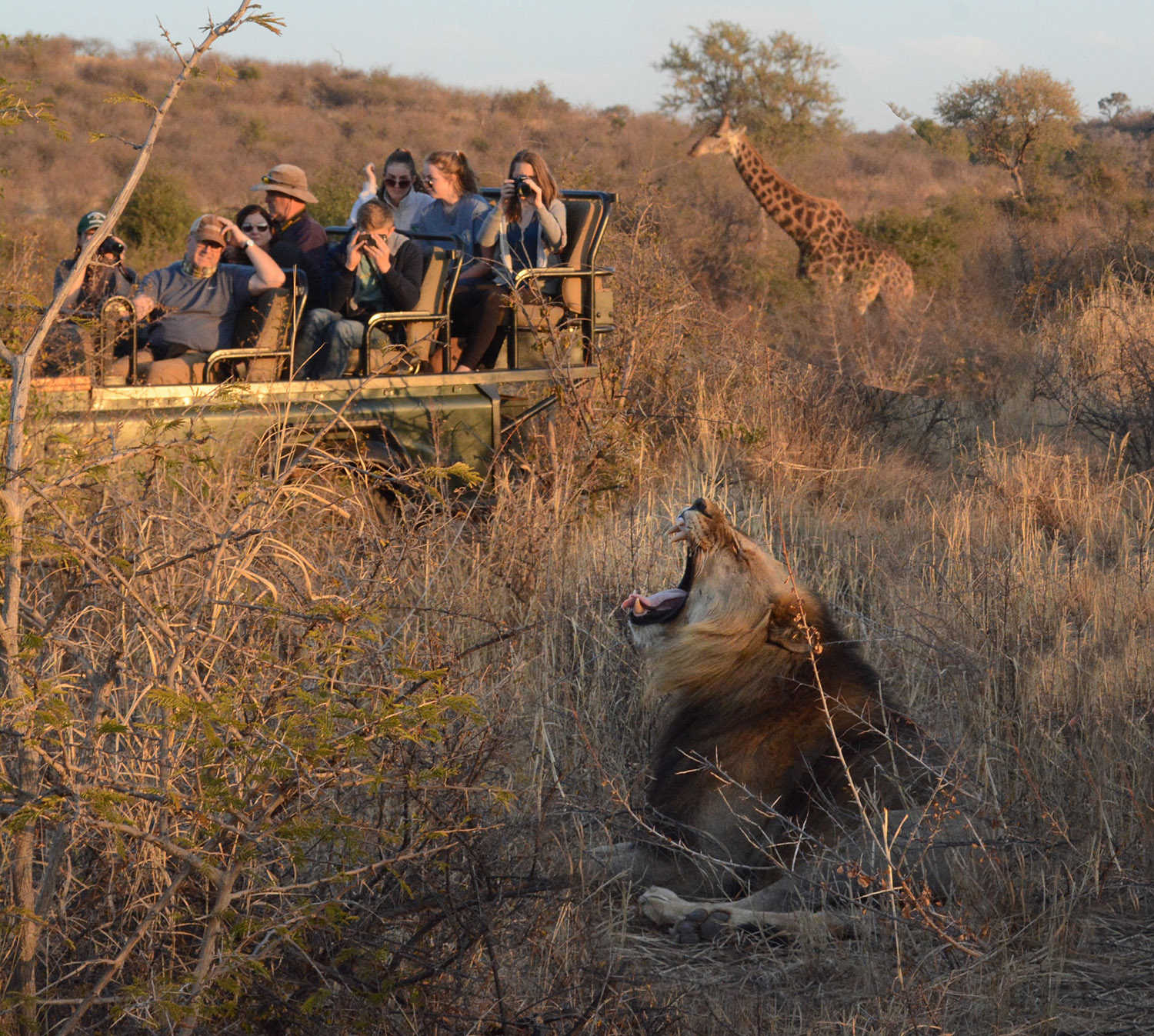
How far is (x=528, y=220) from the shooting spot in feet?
25.4

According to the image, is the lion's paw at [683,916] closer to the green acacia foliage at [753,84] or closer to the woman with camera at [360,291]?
the woman with camera at [360,291]

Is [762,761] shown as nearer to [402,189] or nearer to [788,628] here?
[788,628]

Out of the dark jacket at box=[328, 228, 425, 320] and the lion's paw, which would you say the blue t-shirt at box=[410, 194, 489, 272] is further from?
the lion's paw

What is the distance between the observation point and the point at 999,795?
12.3 feet

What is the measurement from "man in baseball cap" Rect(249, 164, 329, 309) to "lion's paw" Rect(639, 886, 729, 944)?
479 cm

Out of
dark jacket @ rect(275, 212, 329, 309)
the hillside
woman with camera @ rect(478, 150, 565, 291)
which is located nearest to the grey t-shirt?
dark jacket @ rect(275, 212, 329, 309)

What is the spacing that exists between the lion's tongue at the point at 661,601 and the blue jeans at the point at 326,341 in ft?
9.76

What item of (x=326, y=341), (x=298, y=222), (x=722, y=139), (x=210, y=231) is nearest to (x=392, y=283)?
(x=326, y=341)

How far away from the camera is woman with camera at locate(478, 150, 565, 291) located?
7621 mm

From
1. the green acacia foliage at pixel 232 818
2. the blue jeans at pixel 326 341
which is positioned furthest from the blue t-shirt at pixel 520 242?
the green acacia foliage at pixel 232 818

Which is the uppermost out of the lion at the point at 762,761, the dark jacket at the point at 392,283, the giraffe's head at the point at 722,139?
the giraffe's head at the point at 722,139

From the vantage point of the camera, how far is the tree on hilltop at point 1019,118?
24328 mm

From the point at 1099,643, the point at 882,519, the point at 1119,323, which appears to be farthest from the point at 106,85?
the point at 1099,643

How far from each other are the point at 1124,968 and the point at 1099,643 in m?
1.90
